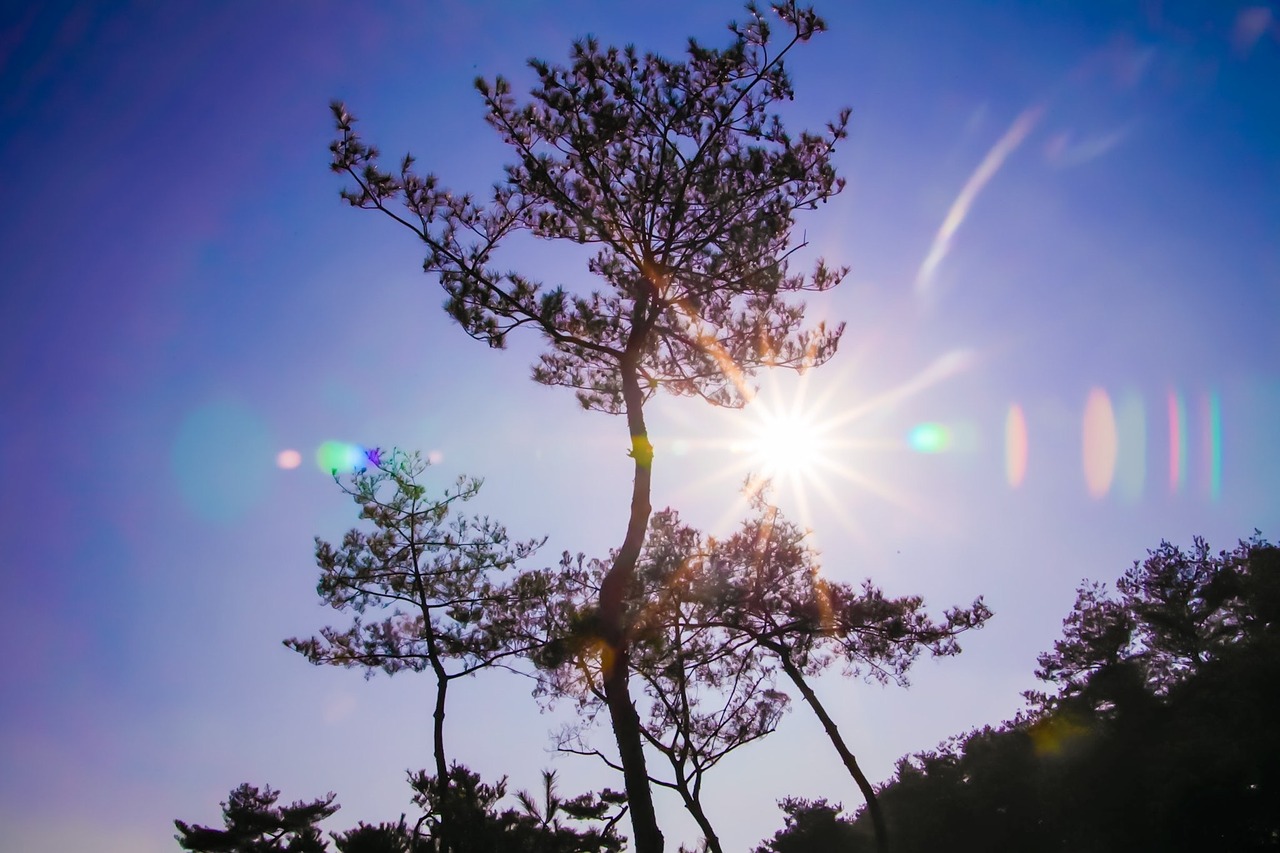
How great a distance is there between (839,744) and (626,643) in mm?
6778

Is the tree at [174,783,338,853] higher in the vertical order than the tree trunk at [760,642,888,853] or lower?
higher

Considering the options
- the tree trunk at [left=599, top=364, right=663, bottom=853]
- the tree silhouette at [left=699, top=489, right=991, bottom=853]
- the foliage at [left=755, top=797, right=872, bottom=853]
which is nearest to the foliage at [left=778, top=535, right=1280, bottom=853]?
the foliage at [left=755, top=797, right=872, bottom=853]

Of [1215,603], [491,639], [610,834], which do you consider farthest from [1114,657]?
[491,639]

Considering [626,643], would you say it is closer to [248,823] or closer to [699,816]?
[699,816]

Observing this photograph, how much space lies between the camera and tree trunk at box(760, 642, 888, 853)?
1305 cm

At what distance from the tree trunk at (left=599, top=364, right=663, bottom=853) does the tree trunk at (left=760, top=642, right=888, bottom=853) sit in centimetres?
576

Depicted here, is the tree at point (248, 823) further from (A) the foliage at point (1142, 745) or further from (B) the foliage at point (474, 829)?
(A) the foliage at point (1142, 745)

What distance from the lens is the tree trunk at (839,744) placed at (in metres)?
13.1

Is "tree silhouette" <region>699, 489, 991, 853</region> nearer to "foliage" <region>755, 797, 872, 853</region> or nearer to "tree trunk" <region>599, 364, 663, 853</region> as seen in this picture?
"tree trunk" <region>599, 364, 663, 853</region>

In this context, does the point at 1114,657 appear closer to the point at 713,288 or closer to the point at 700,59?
the point at 713,288

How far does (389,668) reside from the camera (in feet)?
50.8

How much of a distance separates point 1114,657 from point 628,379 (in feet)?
68.6

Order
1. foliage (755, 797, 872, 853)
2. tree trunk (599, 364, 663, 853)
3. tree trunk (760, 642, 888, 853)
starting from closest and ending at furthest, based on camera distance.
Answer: tree trunk (599, 364, 663, 853)
tree trunk (760, 642, 888, 853)
foliage (755, 797, 872, 853)

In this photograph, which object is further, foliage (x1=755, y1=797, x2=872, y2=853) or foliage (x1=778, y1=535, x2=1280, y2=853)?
foliage (x1=755, y1=797, x2=872, y2=853)
